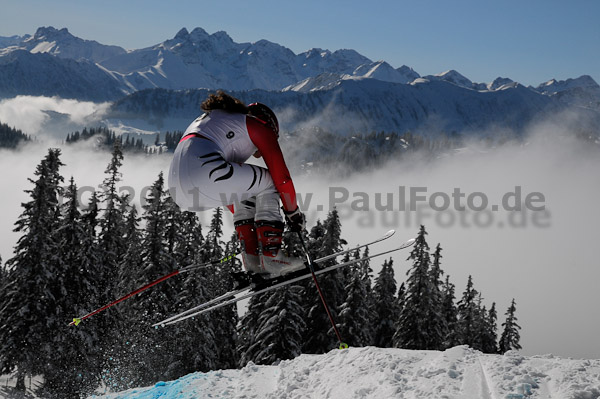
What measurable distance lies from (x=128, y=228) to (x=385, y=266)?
18.0 metres

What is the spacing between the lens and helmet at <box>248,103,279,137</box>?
649 cm

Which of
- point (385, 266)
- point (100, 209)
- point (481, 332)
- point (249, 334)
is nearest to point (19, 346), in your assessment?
point (100, 209)

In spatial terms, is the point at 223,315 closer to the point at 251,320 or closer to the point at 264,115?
the point at 251,320

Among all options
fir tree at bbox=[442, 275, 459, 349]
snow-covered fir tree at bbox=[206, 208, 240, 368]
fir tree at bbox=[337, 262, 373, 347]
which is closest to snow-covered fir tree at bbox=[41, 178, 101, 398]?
snow-covered fir tree at bbox=[206, 208, 240, 368]

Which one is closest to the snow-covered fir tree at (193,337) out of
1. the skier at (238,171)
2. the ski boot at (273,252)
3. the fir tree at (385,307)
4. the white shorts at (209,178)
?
the fir tree at (385,307)

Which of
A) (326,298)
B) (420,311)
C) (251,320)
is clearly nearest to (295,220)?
(251,320)

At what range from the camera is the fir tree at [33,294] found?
23.9 m

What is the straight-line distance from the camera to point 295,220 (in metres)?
6.63

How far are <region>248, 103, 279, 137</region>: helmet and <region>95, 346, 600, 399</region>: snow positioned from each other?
3242mm

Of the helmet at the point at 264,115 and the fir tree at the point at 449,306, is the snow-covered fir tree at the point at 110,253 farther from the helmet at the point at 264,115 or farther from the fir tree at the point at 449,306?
the fir tree at the point at 449,306

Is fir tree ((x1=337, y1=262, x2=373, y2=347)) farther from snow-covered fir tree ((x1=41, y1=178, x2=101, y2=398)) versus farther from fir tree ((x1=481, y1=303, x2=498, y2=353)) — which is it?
fir tree ((x1=481, y1=303, x2=498, y2=353))

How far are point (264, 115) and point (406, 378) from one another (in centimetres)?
373

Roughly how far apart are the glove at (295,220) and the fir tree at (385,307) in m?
29.2

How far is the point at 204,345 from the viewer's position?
26.3m
